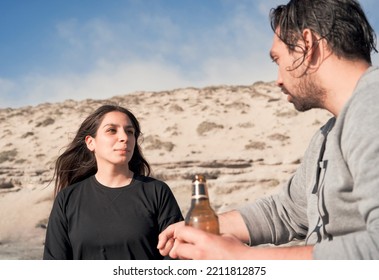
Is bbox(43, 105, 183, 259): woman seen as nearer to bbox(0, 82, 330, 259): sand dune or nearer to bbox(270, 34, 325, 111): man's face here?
bbox(270, 34, 325, 111): man's face

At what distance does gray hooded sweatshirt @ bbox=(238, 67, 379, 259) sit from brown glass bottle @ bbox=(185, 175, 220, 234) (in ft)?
1.09

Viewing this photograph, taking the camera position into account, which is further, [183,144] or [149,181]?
[183,144]

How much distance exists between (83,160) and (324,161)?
8.09 feet

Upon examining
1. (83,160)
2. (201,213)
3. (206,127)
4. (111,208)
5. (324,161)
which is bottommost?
(201,213)

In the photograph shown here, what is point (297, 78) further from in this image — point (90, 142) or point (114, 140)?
point (90, 142)

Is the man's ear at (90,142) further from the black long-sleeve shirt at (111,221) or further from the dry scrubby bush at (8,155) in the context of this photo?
the dry scrubby bush at (8,155)

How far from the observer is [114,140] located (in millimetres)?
3494

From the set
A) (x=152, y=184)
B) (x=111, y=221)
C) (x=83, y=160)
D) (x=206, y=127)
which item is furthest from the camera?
(x=206, y=127)

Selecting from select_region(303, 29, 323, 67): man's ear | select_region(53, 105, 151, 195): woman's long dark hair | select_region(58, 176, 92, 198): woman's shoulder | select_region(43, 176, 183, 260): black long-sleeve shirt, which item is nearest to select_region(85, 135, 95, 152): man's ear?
select_region(53, 105, 151, 195): woman's long dark hair

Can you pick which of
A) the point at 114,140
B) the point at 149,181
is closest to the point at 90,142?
the point at 114,140

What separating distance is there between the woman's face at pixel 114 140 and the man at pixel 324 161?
1.32 m

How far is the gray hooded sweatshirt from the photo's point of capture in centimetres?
140
